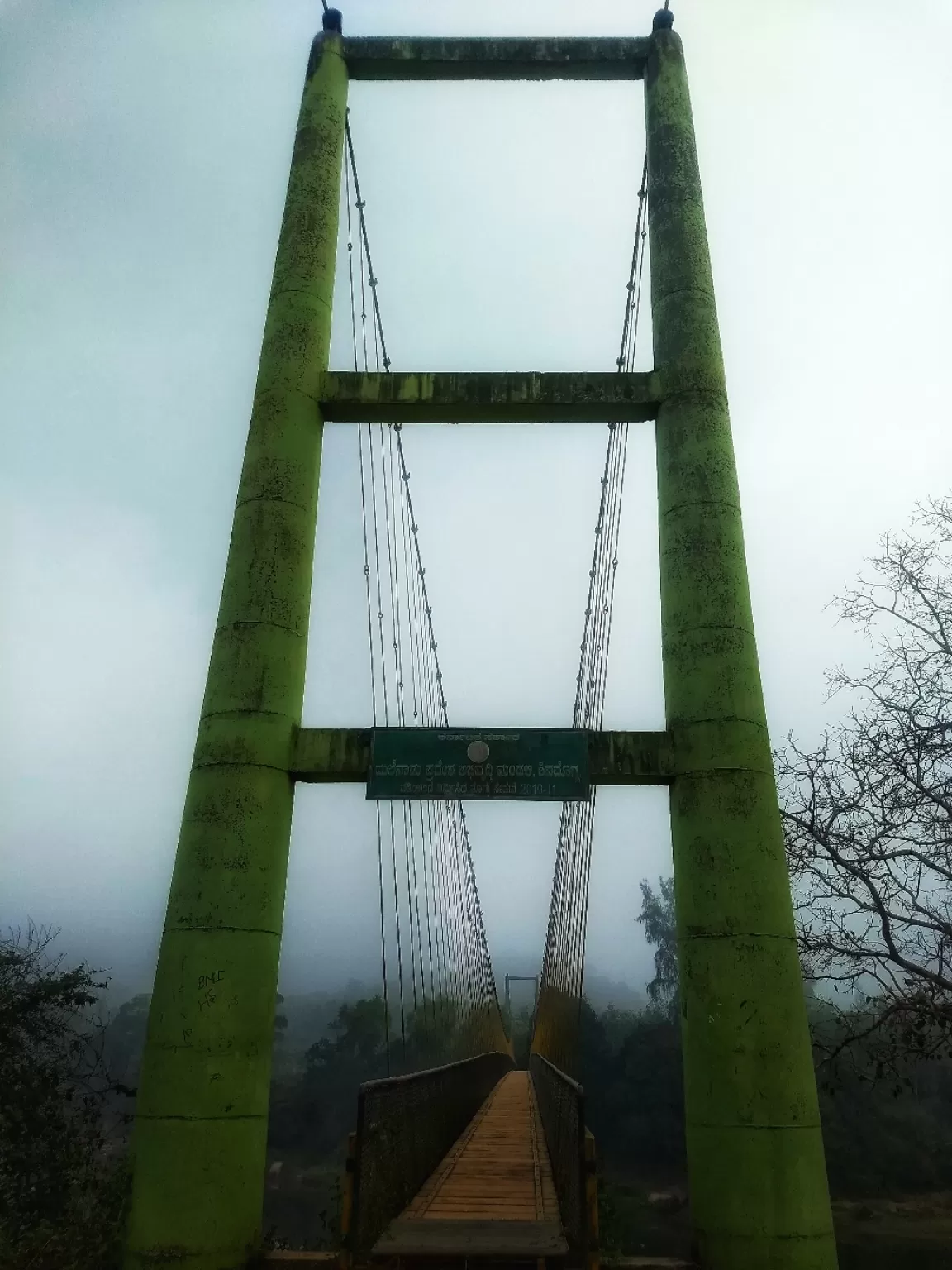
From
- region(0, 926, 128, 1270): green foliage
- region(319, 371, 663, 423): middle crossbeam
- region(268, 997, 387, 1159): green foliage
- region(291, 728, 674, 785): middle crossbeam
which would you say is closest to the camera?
region(291, 728, 674, 785): middle crossbeam

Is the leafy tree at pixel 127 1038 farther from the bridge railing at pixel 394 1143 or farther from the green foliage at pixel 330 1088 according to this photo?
the bridge railing at pixel 394 1143

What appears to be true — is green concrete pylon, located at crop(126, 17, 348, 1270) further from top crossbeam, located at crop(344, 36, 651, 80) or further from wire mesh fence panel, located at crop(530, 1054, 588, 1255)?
top crossbeam, located at crop(344, 36, 651, 80)

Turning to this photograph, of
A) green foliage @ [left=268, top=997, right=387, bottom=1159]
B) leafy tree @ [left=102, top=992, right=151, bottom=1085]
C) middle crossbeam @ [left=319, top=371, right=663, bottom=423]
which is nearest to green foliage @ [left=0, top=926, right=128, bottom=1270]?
middle crossbeam @ [left=319, top=371, right=663, bottom=423]

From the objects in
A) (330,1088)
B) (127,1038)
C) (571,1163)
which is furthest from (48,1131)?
(127,1038)

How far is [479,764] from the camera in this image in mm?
6023

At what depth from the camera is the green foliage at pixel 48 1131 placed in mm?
13773

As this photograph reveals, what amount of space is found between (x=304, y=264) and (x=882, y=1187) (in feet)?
125

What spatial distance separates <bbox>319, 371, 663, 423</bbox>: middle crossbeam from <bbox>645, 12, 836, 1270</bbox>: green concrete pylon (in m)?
0.35

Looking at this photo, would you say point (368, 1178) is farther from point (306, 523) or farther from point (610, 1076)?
point (610, 1076)

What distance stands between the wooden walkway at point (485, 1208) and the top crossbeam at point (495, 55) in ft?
34.1

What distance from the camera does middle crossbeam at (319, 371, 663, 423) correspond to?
23.9 ft

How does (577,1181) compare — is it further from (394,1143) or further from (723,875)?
(723,875)

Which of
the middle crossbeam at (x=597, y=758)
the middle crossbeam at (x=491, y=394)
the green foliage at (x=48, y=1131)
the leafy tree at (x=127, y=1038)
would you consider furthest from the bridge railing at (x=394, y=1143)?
the leafy tree at (x=127, y=1038)

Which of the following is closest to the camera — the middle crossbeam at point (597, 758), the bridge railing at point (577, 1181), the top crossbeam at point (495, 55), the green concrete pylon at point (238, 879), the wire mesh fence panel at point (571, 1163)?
the bridge railing at point (577, 1181)
